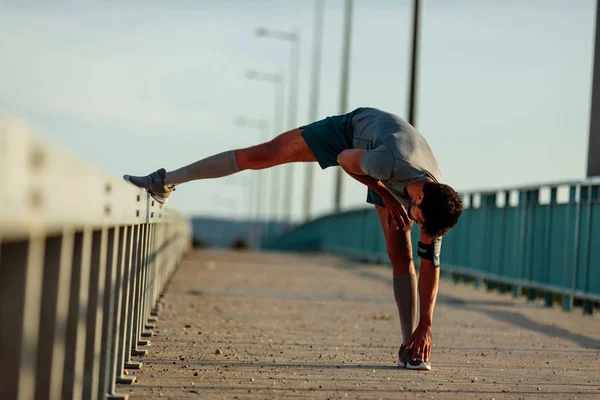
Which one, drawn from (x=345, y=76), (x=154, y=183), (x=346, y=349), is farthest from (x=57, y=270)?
(x=345, y=76)

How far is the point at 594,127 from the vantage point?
555 inches

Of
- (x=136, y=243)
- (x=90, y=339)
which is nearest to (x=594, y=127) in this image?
(x=136, y=243)

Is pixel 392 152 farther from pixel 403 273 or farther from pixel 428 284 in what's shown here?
pixel 403 273

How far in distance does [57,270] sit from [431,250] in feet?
12.8

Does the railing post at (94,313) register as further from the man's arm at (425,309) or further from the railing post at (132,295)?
the man's arm at (425,309)

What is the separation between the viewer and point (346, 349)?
27.3 feet

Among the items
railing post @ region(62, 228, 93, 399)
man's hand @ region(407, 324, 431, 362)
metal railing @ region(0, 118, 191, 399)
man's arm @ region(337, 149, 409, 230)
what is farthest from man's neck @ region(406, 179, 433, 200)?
railing post @ region(62, 228, 93, 399)

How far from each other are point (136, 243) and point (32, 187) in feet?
Answer: 12.3

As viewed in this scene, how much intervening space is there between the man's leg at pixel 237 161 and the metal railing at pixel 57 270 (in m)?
1.86

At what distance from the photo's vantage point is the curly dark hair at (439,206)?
6523 mm

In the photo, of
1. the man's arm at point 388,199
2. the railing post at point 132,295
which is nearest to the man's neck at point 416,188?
the man's arm at point 388,199

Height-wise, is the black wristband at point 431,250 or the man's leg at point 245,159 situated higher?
the man's leg at point 245,159

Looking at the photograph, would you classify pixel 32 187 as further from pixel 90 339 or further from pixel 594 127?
pixel 594 127

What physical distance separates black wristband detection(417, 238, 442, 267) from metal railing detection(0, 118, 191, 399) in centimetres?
227
